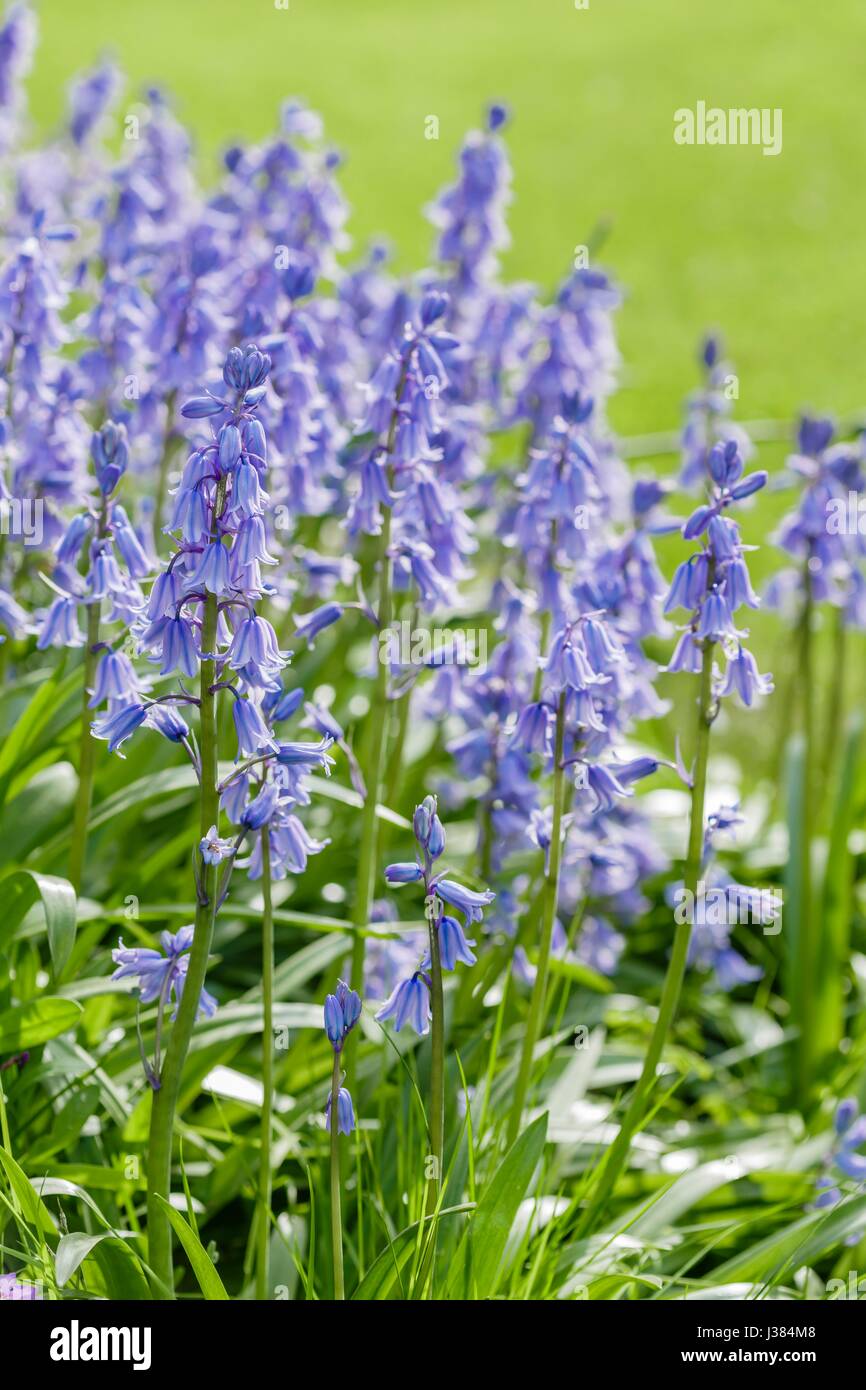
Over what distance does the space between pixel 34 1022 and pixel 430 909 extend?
48.9 inches

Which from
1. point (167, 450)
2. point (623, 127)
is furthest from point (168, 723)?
point (623, 127)

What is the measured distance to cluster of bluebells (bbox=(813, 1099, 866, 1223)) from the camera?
3928 mm

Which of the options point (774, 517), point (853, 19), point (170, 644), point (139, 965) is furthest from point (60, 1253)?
point (853, 19)

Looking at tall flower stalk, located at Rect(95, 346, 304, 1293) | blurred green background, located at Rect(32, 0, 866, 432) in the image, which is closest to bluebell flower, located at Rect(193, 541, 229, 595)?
tall flower stalk, located at Rect(95, 346, 304, 1293)

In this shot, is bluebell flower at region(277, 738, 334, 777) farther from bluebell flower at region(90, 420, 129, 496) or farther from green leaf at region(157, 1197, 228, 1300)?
Answer: bluebell flower at region(90, 420, 129, 496)

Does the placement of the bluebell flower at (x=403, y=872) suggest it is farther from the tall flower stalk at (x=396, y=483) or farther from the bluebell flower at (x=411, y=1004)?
the tall flower stalk at (x=396, y=483)

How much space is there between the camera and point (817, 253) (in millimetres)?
17781

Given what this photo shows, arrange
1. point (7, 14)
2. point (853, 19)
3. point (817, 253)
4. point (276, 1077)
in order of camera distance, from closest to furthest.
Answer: point (276, 1077) → point (7, 14) → point (817, 253) → point (853, 19)

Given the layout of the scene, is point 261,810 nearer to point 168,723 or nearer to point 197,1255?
point 168,723

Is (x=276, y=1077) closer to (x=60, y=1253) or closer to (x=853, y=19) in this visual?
(x=60, y=1253)

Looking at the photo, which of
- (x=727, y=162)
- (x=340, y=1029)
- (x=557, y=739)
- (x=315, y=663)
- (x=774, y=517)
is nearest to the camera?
(x=340, y=1029)

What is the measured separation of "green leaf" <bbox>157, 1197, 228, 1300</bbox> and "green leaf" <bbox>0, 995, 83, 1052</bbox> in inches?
27.8

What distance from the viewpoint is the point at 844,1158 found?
3943 millimetres

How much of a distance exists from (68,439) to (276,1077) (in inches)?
78.6
